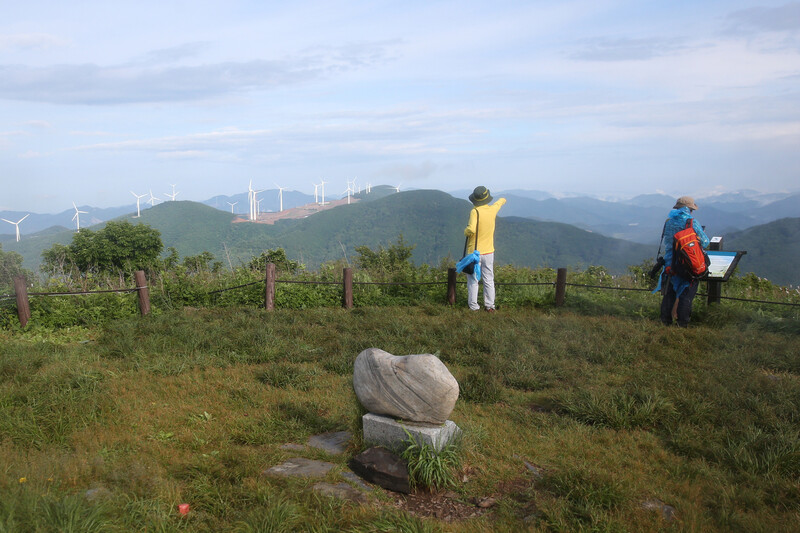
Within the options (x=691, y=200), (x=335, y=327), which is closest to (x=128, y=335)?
(x=335, y=327)

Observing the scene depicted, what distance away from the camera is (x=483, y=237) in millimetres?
10008

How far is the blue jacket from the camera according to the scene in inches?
332

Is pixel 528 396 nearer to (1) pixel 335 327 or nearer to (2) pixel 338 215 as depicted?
(1) pixel 335 327

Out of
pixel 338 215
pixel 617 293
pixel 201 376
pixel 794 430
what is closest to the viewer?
pixel 794 430

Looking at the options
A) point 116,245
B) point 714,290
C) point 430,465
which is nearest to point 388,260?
point 714,290

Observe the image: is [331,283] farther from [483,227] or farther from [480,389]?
[480,389]

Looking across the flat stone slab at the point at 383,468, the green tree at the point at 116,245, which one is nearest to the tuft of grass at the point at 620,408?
the flat stone slab at the point at 383,468

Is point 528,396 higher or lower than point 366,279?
lower

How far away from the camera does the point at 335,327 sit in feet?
29.5

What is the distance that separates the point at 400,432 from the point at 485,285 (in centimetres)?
631

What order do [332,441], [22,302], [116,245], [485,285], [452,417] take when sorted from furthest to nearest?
[116,245] → [485,285] → [22,302] → [452,417] → [332,441]

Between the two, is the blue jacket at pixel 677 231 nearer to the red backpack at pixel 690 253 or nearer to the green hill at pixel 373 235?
the red backpack at pixel 690 253

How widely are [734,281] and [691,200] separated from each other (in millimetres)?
5166

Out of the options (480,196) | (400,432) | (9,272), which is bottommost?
(400,432)
